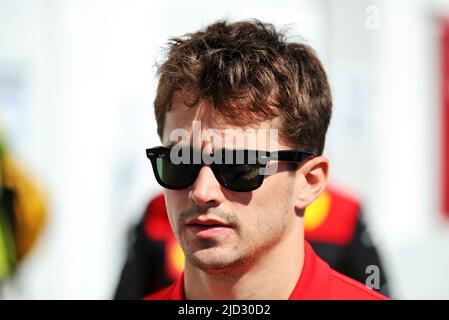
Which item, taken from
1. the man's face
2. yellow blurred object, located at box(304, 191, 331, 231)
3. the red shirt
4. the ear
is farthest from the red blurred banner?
the man's face

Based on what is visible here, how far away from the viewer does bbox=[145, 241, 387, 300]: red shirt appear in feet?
6.54

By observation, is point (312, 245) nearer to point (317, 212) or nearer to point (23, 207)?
point (317, 212)

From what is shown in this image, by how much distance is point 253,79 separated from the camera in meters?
1.88

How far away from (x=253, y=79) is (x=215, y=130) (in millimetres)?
176

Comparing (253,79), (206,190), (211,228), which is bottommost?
(211,228)

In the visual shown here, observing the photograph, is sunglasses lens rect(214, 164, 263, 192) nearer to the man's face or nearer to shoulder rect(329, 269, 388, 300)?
the man's face

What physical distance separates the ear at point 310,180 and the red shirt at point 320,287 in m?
0.20

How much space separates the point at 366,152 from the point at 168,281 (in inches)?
99.1

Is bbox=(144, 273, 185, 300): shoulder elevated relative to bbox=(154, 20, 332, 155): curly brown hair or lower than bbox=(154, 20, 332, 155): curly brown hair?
lower

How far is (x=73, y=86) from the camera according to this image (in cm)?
499

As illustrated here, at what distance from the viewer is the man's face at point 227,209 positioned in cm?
181

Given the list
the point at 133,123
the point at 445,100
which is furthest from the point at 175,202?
the point at 445,100

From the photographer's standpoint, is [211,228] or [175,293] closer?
[211,228]

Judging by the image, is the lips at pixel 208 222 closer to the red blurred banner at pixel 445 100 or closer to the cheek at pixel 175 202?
the cheek at pixel 175 202
